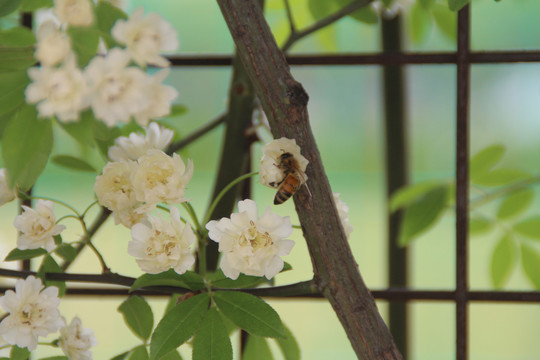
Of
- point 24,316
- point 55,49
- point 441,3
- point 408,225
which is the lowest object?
point 24,316

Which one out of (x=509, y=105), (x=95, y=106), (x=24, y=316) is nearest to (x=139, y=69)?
(x=95, y=106)

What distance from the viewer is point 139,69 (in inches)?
15.7

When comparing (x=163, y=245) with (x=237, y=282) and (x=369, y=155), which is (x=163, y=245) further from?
(x=369, y=155)

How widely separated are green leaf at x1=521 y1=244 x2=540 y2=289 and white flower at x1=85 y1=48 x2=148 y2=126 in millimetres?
541

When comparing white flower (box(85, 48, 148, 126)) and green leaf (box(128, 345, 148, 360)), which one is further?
green leaf (box(128, 345, 148, 360))

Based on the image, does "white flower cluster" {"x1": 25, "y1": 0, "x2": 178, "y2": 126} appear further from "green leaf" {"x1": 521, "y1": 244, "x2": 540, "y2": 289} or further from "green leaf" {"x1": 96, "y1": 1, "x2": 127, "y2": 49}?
"green leaf" {"x1": 521, "y1": 244, "x2": 540, "y2": 289}

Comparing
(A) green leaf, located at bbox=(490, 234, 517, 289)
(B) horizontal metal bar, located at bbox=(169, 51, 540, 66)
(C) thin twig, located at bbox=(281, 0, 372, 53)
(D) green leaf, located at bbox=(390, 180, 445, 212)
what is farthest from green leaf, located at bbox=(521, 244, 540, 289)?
(C) thin twig, located at bbox=(281, 0, 372, 53)

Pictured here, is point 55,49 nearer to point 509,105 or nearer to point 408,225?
point 408,225

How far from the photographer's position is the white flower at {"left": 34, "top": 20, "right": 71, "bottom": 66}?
1.25 ft

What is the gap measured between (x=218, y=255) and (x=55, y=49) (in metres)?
0.37

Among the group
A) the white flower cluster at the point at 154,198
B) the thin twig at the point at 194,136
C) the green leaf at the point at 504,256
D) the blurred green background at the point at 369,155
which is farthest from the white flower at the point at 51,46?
the blurred green background at the point at 369,155

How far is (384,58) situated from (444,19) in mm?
174

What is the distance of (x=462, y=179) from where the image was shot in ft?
2.04

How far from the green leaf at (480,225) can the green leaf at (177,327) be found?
0.47 m
